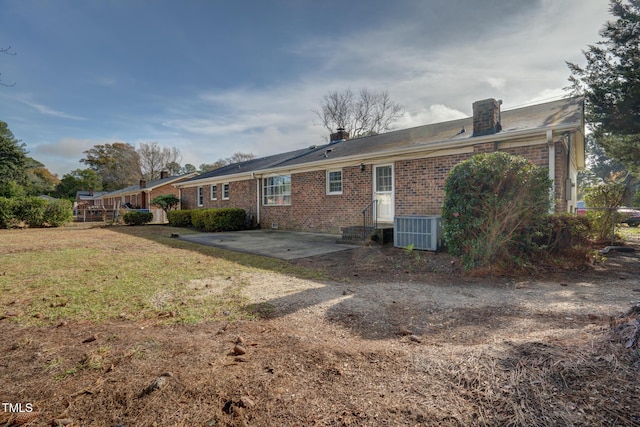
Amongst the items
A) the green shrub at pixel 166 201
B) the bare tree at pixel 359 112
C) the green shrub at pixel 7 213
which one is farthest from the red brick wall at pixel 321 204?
the bare tree at pixel 359 112

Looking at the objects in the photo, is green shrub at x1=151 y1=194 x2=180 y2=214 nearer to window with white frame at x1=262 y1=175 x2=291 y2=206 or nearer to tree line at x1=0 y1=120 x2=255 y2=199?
window with white frame at x1=262 y1=175 x2=291 y2=206

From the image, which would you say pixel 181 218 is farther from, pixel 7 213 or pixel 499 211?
pixel 499 211

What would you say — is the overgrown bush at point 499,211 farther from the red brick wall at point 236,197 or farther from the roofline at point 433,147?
the red brick wall at point 236,197

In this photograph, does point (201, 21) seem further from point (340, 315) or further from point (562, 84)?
point (562, 84)

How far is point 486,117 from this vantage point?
893 cm

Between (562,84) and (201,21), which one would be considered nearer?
(201,21)

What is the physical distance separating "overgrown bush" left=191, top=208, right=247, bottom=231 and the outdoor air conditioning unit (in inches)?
358

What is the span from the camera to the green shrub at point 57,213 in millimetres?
17109

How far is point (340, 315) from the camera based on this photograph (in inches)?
139

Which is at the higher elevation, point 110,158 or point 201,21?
point 110,158

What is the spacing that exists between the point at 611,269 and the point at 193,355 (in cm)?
760

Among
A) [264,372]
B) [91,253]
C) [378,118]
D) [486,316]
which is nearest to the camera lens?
[264,372]

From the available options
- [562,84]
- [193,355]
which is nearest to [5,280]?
[193,355]

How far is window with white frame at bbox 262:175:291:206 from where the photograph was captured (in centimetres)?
1433
